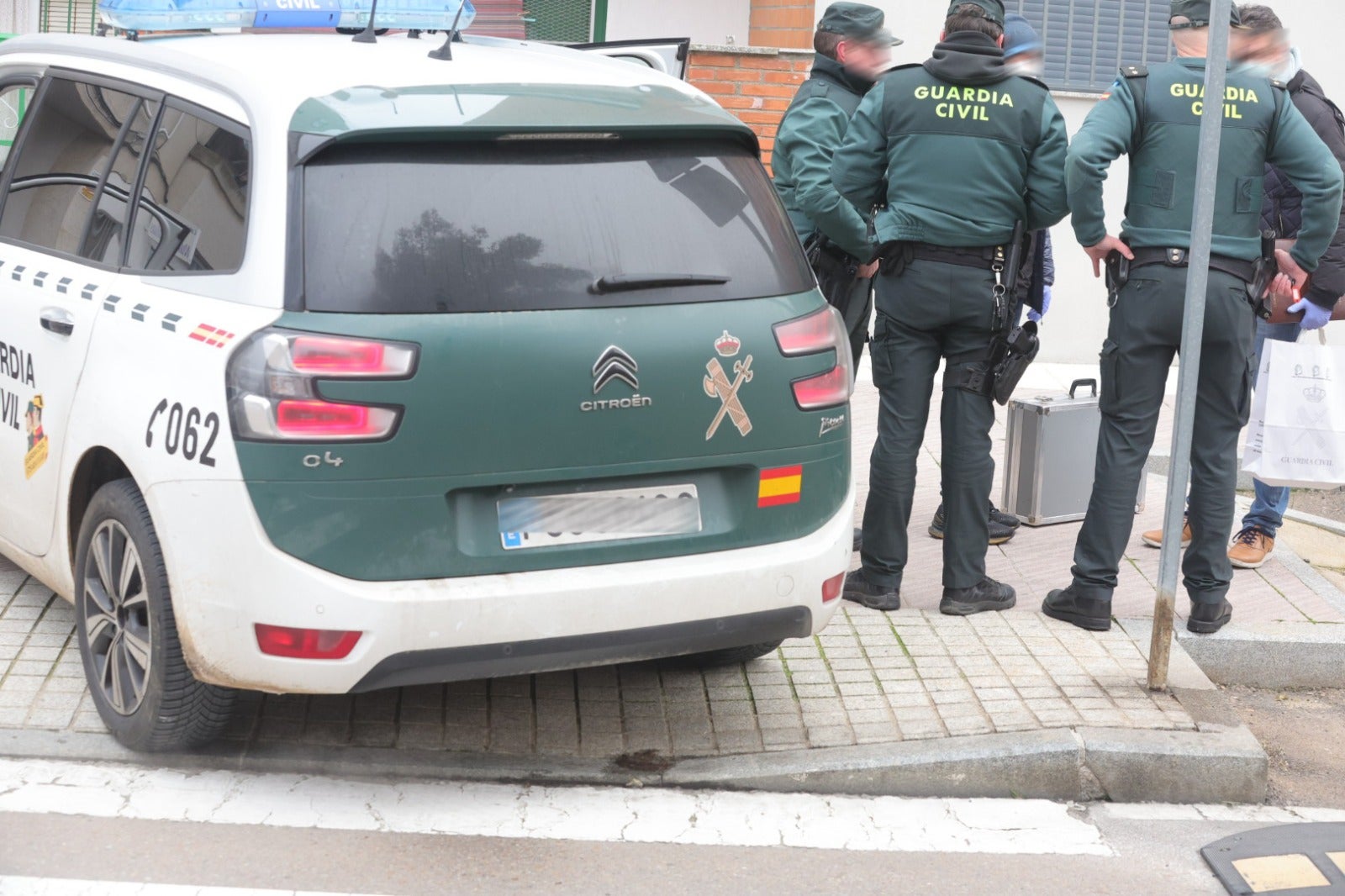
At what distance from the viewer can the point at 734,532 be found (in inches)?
160

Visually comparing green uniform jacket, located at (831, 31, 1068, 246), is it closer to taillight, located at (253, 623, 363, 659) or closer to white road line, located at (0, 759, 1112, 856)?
white road line, located at (0, 759, 1112, 856)

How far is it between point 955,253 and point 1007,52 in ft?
4.61

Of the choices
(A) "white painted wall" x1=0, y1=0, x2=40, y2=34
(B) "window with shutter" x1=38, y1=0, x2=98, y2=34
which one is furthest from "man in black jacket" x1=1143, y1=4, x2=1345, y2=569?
(A) "white painted wall" x1=0, y1=0, x2=40, y2=34

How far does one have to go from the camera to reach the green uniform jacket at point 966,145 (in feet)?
17.7

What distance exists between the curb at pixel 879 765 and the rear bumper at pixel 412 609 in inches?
19.2

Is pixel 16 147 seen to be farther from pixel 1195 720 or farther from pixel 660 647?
pixel 1195 720

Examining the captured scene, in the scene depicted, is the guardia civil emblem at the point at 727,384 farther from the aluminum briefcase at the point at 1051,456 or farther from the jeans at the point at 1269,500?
the jeans at the point at 1269,500

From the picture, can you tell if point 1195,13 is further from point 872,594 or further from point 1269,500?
point 872,594

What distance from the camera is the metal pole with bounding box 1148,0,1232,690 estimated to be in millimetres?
4621

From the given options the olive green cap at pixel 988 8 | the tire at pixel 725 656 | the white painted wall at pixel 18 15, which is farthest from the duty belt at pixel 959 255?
the white painted wall at pixel 18 15

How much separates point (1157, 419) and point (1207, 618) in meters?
0.71

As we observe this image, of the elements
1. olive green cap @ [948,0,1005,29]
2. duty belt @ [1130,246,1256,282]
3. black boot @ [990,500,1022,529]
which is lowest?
black boot @ [990,500,1022,529]

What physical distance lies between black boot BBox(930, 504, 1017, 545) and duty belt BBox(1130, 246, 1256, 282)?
1.62m

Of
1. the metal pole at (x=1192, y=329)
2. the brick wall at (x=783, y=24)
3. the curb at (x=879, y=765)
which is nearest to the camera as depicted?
the curb at (x=879, y=765)
